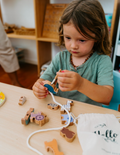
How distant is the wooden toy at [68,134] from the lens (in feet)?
1.17

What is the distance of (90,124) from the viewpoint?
A: 1.23ft

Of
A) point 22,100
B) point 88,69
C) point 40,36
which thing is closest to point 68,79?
point 22,100

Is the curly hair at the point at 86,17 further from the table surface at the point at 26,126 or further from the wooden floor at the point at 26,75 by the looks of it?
the wooden floor at the point at 26,75

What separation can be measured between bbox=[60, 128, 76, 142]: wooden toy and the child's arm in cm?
14

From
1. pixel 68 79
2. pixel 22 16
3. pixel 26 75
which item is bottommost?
pixel 26 75

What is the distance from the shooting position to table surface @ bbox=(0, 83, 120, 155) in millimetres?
336

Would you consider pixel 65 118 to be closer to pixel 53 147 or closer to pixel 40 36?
pixel 53 147

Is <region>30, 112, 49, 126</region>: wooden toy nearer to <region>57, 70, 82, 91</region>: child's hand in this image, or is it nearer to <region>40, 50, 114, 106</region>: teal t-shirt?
<region>57, 70, 82, 91</region>: child's hand

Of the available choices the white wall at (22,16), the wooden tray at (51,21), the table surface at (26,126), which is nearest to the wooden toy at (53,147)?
the table surface at (26,126)

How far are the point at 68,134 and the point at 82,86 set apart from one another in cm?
19

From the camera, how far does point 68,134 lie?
367 millimetres

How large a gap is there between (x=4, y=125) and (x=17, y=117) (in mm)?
45

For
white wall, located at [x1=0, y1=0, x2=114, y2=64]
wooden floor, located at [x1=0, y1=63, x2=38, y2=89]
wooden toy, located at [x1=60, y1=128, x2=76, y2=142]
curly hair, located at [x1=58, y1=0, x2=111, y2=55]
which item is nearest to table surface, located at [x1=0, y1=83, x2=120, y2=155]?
wooden toy, located at [x1=60, y1=128, x2=76, y2=142]

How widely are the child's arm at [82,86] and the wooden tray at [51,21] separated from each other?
1.19 m
